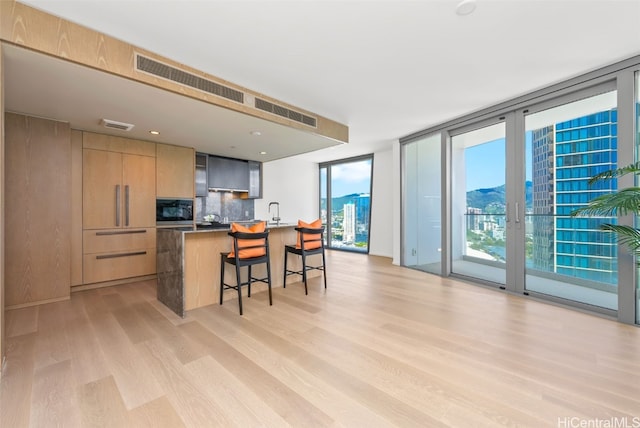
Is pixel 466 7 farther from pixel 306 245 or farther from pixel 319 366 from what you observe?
pixel 306 245

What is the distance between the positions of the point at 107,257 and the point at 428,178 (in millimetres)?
5531

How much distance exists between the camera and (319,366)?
1.98m

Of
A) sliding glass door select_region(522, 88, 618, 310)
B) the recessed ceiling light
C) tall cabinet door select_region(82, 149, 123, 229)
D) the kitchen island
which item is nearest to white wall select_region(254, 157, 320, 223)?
tall cabinet door select_region(82, 149, 123, 229)

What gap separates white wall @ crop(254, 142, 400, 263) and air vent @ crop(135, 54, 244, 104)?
12.3ft

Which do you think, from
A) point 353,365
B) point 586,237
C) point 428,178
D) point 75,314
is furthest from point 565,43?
point 75,314

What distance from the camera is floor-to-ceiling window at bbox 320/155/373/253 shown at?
731cm

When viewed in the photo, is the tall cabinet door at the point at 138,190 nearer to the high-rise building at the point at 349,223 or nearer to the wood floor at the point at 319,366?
the wood floor at the point at 319,366

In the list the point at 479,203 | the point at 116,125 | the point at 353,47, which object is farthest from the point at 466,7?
the point at 116,125

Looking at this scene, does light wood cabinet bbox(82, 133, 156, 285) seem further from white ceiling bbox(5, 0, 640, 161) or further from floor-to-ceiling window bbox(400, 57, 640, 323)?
floor-to-ceiling window bbox(400, 57, 640, 323)

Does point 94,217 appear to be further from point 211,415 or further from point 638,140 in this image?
point 638,140

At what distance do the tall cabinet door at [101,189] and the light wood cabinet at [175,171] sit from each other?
1.88 ft

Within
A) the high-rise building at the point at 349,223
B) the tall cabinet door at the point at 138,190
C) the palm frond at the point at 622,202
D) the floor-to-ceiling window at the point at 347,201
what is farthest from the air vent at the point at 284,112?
the high-rise building at the point at 349,223

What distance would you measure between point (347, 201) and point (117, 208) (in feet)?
17.6

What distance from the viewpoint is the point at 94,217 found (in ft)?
13.1
